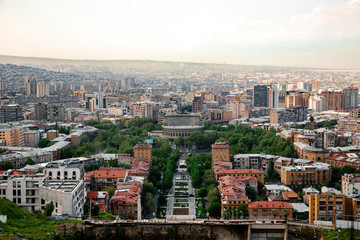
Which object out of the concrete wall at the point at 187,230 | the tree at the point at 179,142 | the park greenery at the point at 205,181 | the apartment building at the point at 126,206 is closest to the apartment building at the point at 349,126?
the tree at the point at 179,142

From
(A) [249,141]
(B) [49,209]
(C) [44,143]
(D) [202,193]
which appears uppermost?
(B) [49,209]

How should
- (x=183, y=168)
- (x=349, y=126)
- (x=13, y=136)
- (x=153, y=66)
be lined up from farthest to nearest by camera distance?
(x=153, y=66) < (x=349, y=126) < (x=13, y=136) < (x=183, y=168)

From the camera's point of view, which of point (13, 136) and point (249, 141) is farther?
point (249, 141)

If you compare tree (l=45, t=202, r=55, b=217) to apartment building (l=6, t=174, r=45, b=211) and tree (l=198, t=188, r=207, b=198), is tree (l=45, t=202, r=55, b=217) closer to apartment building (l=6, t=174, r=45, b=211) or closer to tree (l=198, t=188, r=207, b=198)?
apartment building (l=6, t=174, r=45, b=211)

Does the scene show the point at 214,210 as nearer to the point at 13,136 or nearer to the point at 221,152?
the point at 221,152

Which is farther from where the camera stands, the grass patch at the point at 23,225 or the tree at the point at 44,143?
the tree at the point at 44,143

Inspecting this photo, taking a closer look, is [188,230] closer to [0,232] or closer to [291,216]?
[0,232]

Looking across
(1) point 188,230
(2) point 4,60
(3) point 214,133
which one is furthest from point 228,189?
(2) point 4,60

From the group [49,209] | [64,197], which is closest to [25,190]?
[49,209]

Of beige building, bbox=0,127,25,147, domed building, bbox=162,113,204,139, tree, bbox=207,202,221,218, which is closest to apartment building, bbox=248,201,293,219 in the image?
tree, bbox=207,202,221,218

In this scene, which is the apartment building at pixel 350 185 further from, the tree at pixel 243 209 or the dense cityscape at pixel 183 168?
the tree at pixel 243 209

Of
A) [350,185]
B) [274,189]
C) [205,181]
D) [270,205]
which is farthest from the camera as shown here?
[205,181]
